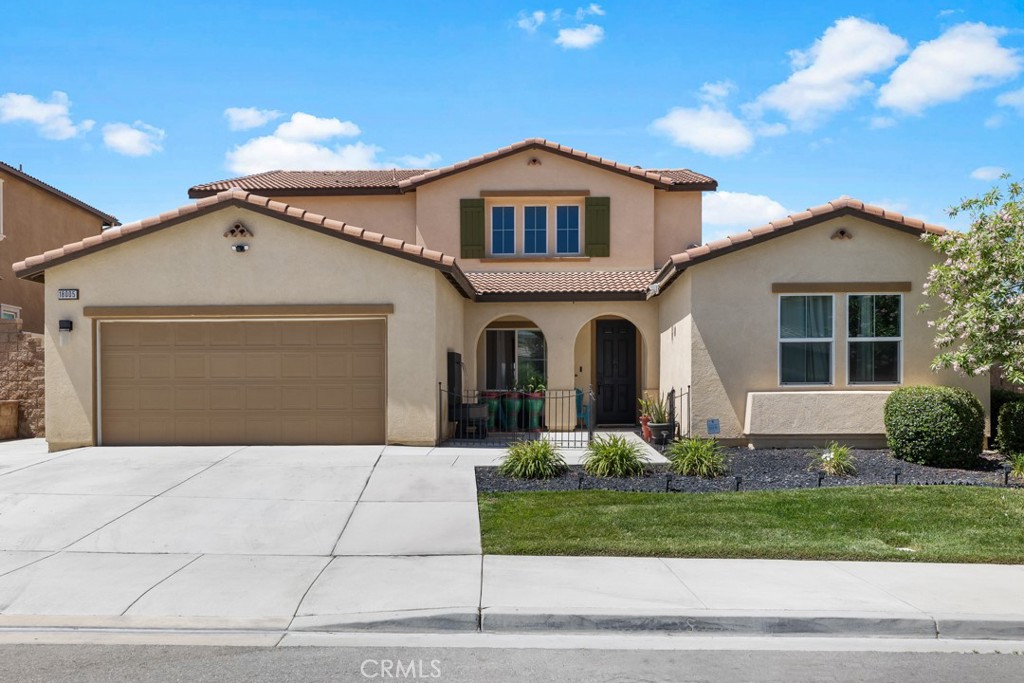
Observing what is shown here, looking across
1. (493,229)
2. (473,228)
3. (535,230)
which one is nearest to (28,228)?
(473,228)

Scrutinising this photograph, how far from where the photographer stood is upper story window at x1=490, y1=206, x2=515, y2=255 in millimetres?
19266

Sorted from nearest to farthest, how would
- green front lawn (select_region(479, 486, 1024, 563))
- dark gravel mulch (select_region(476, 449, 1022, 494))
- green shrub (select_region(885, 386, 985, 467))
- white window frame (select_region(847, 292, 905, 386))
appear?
green front lawn (select_region(479, 486, 1024, 563))
dark gravel mulch (select_region(476, 449, 1022, 494))
green shrub (select_region(885, 386, 985, 467))
white window frame (select_region(847, 292, 905, 386))

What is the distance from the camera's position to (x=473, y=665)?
5.09 metres

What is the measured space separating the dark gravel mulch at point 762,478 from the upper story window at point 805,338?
5.96ft

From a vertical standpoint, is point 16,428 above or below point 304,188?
below

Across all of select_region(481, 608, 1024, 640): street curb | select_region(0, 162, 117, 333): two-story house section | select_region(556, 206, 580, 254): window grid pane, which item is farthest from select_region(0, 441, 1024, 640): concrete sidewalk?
select_region(0, 162, 117, 333): two-story house section

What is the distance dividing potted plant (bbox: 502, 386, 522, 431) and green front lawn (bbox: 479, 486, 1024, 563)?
6.73m

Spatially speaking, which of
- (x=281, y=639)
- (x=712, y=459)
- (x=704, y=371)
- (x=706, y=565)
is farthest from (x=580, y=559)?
(x=704, y=371)

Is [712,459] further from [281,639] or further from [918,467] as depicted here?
[281,639]

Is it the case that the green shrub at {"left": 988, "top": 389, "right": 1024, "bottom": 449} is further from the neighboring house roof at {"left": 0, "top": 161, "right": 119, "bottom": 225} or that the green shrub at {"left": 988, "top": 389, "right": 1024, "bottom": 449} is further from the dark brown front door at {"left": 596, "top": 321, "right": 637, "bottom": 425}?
the neighboring house roof at {"left": 0, "top": 161, "right": 119, "bottom": 225}

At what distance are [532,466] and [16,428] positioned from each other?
40.2ft

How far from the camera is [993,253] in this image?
12.0 metres

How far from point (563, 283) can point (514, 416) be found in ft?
11.0

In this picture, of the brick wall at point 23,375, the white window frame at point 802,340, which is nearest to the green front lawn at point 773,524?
the white window frame at point 802,340
